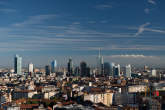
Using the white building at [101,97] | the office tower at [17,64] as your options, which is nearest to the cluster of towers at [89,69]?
the office tower at [17,64]

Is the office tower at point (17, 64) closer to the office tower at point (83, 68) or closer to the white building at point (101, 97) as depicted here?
the office tower at point (83, 68)

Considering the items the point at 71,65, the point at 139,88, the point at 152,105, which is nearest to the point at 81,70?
the point at 71,65

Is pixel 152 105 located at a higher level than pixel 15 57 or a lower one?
lower

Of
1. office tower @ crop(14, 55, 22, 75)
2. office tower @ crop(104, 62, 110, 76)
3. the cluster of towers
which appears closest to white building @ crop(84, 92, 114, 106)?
the cluster of towers

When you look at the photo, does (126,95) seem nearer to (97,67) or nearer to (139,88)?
(139,88)

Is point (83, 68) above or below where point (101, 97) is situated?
above

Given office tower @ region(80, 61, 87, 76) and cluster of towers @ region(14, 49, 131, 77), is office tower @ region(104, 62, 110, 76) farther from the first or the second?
office tower @ region(80, 61, 87, 76)

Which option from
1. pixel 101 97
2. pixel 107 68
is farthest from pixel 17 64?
pixel 101 97

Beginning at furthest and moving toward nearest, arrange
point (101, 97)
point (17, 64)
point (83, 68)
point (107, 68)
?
point (17, 64) → point (107, 68) → point (83, 68) → point (101, 97)

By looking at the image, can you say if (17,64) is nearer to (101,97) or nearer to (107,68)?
(107,68)

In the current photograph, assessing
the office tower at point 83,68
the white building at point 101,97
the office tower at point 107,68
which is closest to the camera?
the white building at point 101,97

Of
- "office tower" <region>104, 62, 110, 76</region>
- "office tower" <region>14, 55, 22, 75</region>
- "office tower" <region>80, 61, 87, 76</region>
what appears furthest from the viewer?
"office tower" <region>14, 55, 22, 75</region>
